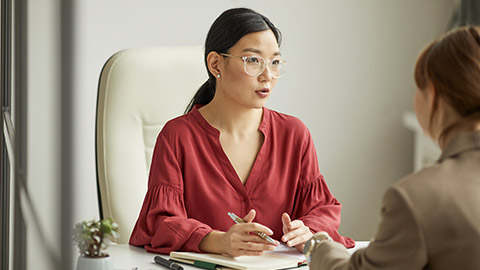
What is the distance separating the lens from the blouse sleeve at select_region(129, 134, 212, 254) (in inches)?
54.1

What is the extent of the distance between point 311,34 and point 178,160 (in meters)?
1.60

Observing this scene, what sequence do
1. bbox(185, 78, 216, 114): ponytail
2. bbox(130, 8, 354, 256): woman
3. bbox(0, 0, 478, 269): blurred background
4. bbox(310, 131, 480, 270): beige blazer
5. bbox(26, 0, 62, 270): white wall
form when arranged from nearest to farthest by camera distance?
bbox(26, 0, 62, 270): white wall
bbox(310, 131, 480, 270): beige blazer
bbox(130, 8, 354, 256): woman
bbox(185, 78, 216, 114): ponytail
bbox(0, 0, 478, 269): blurred background

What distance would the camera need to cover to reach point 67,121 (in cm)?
44

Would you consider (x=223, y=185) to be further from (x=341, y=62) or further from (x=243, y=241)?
(x=341, y=62)

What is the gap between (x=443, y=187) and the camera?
853mm

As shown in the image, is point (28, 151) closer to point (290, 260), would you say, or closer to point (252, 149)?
point (290, 260)

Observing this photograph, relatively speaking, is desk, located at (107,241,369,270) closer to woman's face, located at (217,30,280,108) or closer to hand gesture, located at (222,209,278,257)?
hand gesture, located at (222,209,278,257)

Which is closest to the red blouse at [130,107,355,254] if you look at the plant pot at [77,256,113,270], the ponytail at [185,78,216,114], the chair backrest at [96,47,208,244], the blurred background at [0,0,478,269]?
the ponytail at [185,78,216,114]

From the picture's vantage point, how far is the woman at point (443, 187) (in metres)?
0.84

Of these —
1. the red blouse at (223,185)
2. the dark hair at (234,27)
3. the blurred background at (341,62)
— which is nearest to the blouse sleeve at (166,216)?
the red blouse at (223,185)

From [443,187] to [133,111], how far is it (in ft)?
4.12

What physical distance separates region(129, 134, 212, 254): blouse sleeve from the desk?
0.02 metres

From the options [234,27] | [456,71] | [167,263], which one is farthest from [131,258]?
[456,71]

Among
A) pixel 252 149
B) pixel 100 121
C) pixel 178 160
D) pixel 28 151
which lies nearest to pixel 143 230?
pixel 178 160
